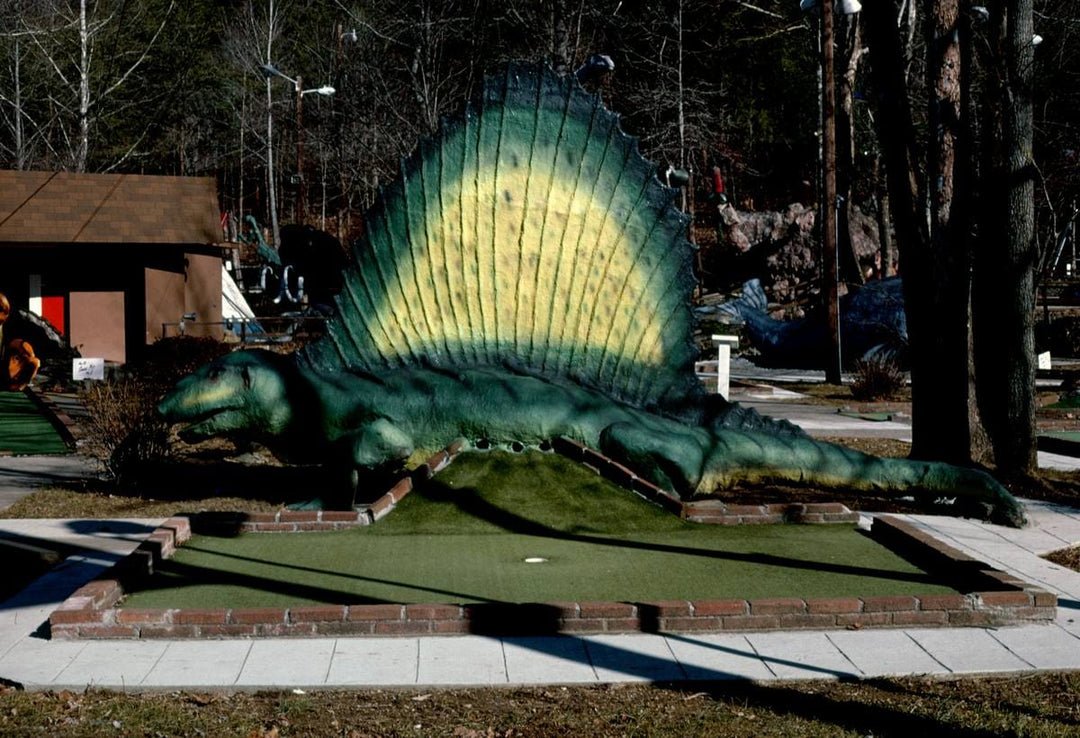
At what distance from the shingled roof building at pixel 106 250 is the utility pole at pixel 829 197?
434 inches

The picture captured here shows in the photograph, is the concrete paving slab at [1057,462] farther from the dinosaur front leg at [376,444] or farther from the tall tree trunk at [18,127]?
the tall tree trunk at [18,127]

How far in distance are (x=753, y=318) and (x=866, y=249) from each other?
12.3m

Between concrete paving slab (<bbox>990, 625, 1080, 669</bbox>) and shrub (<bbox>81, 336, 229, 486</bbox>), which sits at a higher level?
shrub (<bbox>81, 336, 229, 486</bbox>)

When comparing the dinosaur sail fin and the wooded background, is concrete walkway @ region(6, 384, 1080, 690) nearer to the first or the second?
the dinosaur sail fin

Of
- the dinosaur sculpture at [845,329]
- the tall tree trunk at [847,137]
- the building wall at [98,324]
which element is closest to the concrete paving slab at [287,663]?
the building wall at [98,324]

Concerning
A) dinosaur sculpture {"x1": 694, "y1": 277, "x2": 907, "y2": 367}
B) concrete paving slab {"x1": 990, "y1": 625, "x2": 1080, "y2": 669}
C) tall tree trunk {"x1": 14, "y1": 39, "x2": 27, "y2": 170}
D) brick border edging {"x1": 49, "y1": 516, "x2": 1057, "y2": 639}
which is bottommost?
concrete paving slab {"x1": 990, "y1": 625, "x2": 1080, "y2": 669}

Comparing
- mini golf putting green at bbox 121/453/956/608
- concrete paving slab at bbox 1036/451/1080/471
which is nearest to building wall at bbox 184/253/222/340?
concrete paving slab at bbox 1036/451/1080/471

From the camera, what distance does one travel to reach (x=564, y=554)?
719cm

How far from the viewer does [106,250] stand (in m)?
21.6

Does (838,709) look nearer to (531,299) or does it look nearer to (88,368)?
(531,299)

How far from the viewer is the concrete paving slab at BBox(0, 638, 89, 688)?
539 centimetres

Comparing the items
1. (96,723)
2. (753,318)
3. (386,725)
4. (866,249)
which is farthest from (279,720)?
(866,249)

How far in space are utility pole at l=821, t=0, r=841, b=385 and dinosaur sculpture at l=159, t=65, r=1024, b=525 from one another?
14.0m

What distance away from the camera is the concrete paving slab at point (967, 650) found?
18.4ft
